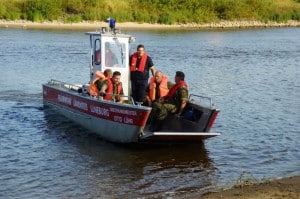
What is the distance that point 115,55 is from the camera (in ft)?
47.4

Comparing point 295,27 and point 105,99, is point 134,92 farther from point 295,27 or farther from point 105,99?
point 295,27

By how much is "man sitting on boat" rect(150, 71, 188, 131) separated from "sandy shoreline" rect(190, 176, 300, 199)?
3.18 meters

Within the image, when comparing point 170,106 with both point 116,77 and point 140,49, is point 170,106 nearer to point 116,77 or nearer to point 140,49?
point 116,77

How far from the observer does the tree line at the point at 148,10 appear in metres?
66.8

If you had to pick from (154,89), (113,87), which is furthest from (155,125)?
(113,87)

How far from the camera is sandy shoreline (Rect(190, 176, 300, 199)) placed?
8945mm

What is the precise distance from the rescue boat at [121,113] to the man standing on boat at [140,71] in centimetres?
24

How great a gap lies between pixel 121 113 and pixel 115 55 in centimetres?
236

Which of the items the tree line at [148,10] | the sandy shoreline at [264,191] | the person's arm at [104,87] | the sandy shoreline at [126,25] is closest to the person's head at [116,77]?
the person's arm at [104,87]

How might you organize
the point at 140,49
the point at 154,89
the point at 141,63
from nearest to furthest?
the point at 154,89 < the point at 140,49 < the point at 141,63

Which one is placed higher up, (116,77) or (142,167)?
(116,77)

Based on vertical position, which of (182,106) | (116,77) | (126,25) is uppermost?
(126,25)

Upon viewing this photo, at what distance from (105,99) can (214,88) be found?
391 inches

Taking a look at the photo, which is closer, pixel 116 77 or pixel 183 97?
pixel 183 97
